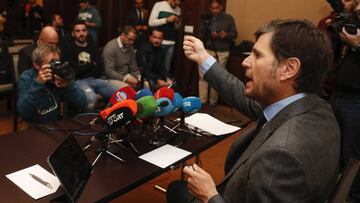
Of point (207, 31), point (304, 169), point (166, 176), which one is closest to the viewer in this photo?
point (304, 169)

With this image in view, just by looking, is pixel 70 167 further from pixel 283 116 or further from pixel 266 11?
pixel 266 11

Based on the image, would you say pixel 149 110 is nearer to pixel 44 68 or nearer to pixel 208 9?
pixel 44 68

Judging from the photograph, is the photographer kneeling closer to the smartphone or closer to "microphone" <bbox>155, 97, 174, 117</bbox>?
"microphone" <bbox>155, 97, 174, 117</bbox>

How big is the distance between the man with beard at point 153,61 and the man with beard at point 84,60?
0.61 meters

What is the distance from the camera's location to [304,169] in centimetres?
92

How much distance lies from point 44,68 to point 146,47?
2.48 m

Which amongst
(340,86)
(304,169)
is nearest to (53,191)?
(304,169)

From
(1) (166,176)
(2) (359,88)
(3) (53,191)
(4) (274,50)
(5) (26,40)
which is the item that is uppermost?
(4) (274,50)

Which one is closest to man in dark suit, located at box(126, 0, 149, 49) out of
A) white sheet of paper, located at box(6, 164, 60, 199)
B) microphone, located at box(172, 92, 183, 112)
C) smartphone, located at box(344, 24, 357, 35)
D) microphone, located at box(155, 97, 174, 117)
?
smartphone, located at box(344, 24, 357, 35)

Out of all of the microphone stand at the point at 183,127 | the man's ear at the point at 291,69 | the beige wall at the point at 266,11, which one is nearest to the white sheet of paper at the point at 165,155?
the microphone stand at the point at 183,127

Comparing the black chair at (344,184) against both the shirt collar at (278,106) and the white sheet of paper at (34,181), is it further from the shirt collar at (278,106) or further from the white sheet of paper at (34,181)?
the white sheet of paper at (34,181)

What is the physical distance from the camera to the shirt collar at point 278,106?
113 cm

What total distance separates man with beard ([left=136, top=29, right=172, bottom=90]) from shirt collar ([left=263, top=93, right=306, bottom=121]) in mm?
3018

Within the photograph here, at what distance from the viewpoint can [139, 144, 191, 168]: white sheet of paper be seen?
5.01 ft
